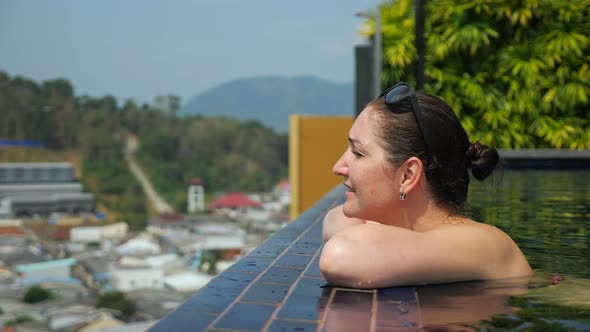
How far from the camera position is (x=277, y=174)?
105 metres

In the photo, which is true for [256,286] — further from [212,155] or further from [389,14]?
[212,155]

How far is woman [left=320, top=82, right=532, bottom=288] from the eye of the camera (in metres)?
1.76

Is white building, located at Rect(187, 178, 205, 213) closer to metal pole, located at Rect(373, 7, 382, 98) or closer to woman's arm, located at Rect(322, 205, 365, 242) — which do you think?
metal pole, located at Rect(373, 7, 382, 98)

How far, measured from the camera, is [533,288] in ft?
6.31

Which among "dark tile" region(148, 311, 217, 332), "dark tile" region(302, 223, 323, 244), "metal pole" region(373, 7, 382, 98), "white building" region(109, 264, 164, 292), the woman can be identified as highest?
"metal pole" region(373, 7, 382, 98)

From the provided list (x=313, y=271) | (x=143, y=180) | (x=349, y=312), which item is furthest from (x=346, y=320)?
(x=143, y=180)

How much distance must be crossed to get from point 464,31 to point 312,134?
2.91m

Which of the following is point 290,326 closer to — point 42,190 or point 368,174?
point 368,174

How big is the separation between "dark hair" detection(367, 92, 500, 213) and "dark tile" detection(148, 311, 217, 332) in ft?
2.39

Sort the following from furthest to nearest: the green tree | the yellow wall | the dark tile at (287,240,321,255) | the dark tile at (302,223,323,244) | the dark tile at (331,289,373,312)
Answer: the green tree < the yellow wall < the dark tile at (302,223,323,244) < the dark tile at (287,240,321,255) < the dark tile at (331,289,373,312)

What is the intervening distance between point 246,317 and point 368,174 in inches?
24.5

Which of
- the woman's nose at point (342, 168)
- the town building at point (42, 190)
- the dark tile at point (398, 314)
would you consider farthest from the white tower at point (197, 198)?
the dark tile at point (398, 314)


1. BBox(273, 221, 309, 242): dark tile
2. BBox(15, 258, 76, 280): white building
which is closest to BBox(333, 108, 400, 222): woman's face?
BBox(273, 221, 309, 242): dark tile

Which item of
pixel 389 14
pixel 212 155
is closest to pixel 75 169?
pixel 212 155
